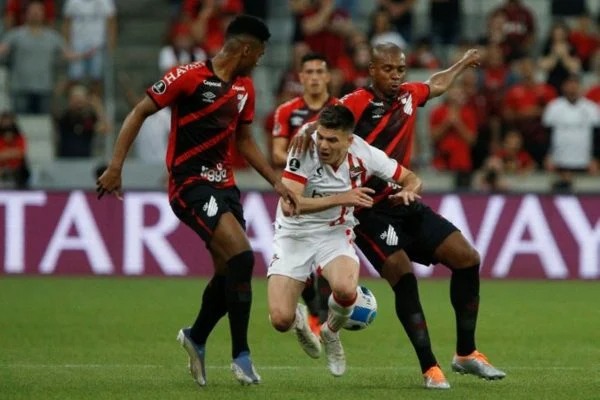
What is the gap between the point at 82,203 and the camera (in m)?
18.6

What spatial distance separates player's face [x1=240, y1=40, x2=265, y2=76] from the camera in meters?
9.92

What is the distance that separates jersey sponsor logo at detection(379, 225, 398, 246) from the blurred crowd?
9.09m

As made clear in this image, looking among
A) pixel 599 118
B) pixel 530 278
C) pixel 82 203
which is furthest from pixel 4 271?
pixel 599 118

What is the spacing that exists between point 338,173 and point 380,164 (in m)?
0.30

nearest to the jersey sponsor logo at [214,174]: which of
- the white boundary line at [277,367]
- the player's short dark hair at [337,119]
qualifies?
the player's short dark hair at [337,119]

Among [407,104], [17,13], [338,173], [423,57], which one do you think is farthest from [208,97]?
[17,13]

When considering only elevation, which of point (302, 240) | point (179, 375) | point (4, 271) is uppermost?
point (302, 240)

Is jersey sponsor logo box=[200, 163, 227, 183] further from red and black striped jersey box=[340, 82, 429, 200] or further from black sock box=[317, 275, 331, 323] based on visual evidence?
black sock box=[317, 275, 331, 323]

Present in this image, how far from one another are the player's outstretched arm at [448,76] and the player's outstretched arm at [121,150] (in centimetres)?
216

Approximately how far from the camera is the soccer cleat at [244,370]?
9.67m

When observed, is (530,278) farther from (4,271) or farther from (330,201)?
(330,201)

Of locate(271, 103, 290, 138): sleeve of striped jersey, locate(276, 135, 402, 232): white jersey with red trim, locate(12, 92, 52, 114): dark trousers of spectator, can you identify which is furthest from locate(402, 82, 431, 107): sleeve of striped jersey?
locate(12, 92, 52, 114): dark trousers of spectator

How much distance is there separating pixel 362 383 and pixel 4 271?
9.39 meters

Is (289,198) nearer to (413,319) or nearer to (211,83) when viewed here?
(211,83)
